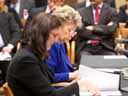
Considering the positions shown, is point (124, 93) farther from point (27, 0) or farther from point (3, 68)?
point (27, 0)

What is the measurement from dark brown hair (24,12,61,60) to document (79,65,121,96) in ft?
1.14

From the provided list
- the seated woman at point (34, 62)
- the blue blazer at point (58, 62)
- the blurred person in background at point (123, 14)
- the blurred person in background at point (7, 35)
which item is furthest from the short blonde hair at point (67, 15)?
the blurred person in background at point (123, 14)

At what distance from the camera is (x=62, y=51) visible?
226 cm

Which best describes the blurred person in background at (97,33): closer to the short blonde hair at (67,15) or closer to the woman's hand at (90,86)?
the short blonde hair at (67,15)

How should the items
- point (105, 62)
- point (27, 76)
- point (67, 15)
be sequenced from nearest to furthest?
1. point (27, 76)
2. point (67, 15)
3. point (105, 62)

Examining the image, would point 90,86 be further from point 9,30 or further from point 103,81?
point 9,30

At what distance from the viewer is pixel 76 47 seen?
3.82m

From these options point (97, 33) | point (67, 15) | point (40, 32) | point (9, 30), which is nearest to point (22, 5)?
point (9, 30)

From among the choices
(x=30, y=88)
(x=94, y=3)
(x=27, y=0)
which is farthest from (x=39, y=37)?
(x=27, y=0)

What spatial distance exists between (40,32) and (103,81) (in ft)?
1.79

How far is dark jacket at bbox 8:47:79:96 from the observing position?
146cm

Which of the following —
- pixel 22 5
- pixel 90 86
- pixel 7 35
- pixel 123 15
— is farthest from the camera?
pixel 123 15

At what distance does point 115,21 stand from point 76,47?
737 millimetres

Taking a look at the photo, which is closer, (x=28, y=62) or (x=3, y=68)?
(x=28, y=62)
